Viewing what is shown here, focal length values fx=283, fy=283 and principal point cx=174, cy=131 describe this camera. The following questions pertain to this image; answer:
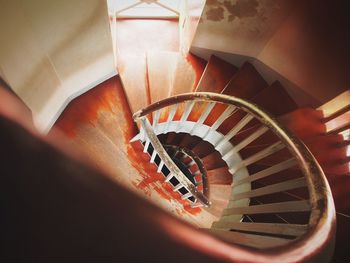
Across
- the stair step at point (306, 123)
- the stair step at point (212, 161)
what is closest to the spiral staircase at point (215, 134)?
the stair step at point (306, 123)

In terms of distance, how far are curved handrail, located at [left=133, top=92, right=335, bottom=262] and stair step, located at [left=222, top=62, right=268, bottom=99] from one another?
90cm

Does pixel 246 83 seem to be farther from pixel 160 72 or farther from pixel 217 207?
pixel 217 207

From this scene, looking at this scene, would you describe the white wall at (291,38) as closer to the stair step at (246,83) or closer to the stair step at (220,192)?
the stair step at (246,83)

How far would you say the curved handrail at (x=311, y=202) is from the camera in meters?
1.29

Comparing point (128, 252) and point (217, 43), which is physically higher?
point (217, 43)

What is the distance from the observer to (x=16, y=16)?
6.45 ft

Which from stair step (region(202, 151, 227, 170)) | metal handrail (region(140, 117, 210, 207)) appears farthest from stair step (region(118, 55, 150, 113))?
stair step (region(202, 151, 227, 170))

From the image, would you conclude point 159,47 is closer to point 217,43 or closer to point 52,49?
point 217,43

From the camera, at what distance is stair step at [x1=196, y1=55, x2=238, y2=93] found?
369 cm

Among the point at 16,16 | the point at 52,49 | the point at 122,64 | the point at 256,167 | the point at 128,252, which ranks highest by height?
the point at 122,64

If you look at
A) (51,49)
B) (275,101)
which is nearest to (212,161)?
(275,101)

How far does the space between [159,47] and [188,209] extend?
2.53m

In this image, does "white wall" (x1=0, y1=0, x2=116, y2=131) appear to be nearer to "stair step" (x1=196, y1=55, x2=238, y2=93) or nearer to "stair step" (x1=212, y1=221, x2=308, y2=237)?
"stair step" (x1=196, y1=55, x2=238, y2=93)

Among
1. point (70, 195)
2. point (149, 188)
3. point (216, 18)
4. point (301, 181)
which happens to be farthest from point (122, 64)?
point (70, 195)
